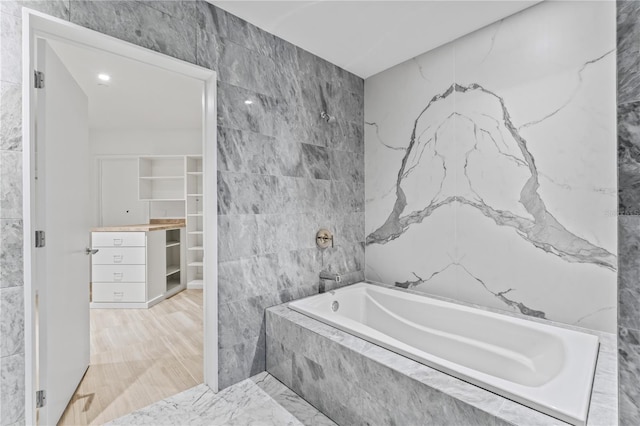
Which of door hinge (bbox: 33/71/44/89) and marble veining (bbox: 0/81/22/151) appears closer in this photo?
marble veining (bbox: 0/81/22/151)

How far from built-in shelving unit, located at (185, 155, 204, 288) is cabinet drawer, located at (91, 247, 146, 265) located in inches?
36.3

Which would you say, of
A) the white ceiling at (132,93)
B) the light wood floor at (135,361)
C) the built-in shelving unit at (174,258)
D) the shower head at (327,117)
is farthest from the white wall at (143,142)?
the shower head at (327,117)

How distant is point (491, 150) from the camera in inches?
87.5

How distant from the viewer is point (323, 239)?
267 centimetres

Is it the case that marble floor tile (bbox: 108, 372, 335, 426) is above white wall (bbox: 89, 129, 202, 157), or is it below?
below

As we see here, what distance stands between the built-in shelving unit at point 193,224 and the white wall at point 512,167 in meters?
3.28

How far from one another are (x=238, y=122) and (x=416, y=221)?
5.39ft

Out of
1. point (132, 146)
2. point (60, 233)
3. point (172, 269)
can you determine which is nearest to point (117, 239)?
point (172, 269)

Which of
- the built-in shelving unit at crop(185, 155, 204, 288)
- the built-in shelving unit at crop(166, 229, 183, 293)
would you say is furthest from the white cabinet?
the built-in shelving unit at crop(185, 155, 204, 288)

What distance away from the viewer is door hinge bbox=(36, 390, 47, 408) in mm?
1538

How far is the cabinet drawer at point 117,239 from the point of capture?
3.92 meters

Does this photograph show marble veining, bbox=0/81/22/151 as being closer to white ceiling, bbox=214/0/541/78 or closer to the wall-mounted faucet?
white ceiling, bbox=214/0/541/78

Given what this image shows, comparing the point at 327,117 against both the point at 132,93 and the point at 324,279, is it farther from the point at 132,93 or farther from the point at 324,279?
the point at 132,93

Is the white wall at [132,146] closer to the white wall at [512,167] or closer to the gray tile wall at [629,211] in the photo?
the white wall at [512,167]
